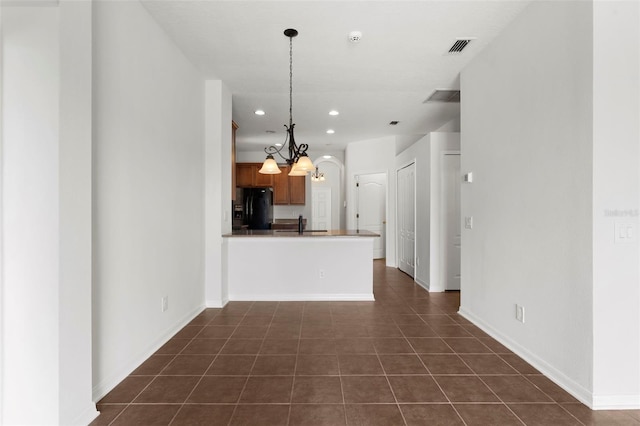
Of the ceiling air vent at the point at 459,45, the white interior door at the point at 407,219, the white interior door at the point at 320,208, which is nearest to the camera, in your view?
the ceiling air vent at the point at 459,45

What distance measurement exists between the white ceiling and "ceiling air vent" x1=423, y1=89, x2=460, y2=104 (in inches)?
5.4

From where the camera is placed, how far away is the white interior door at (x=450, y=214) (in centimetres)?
496

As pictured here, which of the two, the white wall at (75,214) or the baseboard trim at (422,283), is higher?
the white wall at (75,214)

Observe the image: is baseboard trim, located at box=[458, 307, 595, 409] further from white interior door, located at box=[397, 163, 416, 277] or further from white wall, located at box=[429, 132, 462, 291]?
white interior door, located at box=[397, 163, 416, 277]

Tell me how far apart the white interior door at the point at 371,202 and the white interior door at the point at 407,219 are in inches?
38.2

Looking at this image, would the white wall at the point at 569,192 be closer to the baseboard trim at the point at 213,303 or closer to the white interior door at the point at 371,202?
the baseboard trim at the point at 213,303

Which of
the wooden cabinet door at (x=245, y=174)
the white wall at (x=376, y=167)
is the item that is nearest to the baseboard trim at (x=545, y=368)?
the white wall at (x=376, y=167)

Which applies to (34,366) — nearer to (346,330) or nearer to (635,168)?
(346,330)

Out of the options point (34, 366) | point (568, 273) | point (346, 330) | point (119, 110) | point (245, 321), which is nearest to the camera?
point (34, 366)

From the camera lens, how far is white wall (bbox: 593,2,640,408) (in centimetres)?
199

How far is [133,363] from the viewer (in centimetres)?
249

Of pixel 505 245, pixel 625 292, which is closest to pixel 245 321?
pixel 505 245

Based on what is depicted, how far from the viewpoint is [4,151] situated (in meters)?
1.67

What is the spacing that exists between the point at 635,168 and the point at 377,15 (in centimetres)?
208
